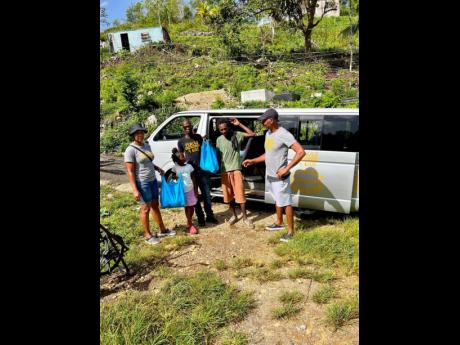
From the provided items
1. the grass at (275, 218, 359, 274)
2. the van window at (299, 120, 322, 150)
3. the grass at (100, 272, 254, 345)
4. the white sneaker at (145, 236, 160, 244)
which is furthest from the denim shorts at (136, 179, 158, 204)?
the van window at (299, 120, 322, 150)

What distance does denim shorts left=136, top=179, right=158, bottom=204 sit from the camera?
15.0ft

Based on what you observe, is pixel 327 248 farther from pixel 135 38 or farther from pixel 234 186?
pixel 135 38

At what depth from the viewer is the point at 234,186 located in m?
5.37

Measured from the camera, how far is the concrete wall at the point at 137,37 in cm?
3547

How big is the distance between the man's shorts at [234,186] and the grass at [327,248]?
1126 mm

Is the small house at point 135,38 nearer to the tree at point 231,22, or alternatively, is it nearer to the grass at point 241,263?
the tree at point 231,22

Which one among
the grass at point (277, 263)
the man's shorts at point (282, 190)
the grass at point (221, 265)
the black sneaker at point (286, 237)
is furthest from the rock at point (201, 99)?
the grass at point (277, 263)

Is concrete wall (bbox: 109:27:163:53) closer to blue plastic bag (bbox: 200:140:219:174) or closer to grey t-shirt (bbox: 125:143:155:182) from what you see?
blue plastic bag (bbox: 200:140:219:174)

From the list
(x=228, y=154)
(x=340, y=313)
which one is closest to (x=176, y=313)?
(x=340, y=313)
